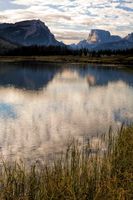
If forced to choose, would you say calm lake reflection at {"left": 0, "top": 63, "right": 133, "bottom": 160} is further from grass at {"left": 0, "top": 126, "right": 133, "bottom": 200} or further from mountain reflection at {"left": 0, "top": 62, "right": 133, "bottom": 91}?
mountain reflection at {"left": 0, "top": 62, "right": 133, "bottom": 91}

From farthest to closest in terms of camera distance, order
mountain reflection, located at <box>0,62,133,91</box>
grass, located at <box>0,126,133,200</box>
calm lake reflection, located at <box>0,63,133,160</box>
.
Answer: mountain reflection, located at <box>0,62,133,91</box>
calm lake reflection, located at <box>0,63,133,160</box>
grass, located at <box>0,126,133,200</box>

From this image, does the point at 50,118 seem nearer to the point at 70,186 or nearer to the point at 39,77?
the point at 70,186

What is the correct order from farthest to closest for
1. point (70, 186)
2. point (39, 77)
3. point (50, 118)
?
point (39, 77) < point (50, 118) < point (70, 186)

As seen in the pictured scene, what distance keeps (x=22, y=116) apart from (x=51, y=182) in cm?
2313

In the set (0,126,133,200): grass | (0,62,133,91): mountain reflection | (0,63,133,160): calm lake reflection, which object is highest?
(0,126,133,200): grass

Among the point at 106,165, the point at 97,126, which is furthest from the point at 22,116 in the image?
the point at 106,165

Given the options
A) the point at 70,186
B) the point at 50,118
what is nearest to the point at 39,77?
the point at 50,118

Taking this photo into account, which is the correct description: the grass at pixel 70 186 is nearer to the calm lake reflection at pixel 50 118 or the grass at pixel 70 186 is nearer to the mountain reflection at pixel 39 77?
the calm lake reflection at pixel 50 118

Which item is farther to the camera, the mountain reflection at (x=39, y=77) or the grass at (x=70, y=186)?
the mountain reflection at (x=39, y=77)

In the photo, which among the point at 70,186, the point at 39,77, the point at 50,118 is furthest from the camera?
the point at 39,77

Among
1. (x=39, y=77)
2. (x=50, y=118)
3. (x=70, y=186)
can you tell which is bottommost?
(x=39, y=77)

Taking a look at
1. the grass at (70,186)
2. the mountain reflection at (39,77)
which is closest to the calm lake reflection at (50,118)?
the grass at (70,186)

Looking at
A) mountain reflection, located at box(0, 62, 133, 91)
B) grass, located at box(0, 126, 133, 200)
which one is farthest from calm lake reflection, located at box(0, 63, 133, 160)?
mountain reflection, located at box(0, 62, 133, 91)

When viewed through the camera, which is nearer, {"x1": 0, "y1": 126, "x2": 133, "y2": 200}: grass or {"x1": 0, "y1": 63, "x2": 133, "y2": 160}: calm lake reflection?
{"x1": 0, "y1": 126, "x2": 133, "y2": 200}: grass
